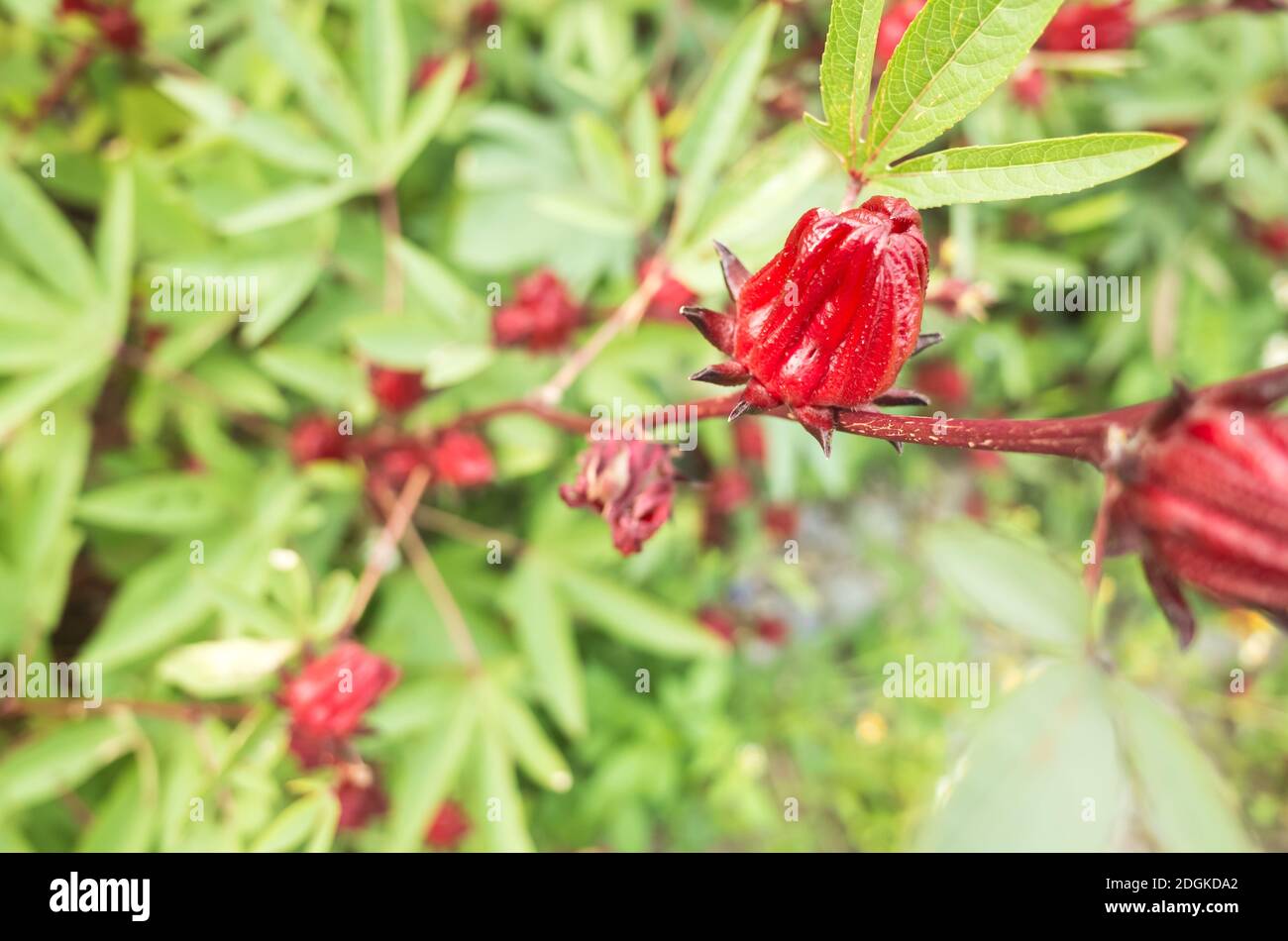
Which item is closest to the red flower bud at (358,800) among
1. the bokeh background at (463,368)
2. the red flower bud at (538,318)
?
the bokeh background at (463,368)

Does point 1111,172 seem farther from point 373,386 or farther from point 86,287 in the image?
point 86,287

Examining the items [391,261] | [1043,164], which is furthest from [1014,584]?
[391,261]

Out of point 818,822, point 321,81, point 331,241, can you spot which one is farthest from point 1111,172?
point 818,822

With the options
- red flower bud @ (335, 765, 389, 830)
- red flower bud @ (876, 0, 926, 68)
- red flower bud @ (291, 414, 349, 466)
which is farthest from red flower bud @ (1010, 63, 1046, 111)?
red flower bud @ (335, 765, 389, 830)

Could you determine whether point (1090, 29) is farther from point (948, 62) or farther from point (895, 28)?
point (948, 62)

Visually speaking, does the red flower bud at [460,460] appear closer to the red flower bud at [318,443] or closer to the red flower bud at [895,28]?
the red flower bud at [318,443]

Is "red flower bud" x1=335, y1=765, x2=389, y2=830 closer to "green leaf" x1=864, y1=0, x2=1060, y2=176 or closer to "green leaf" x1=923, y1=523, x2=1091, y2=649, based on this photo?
"green leaf" x1=923, y1=523, x2=1091, y2=649
